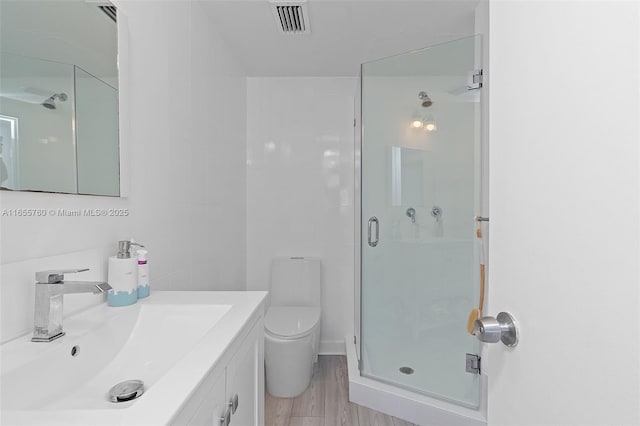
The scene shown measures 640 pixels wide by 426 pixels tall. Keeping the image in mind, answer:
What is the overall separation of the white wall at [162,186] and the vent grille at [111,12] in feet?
0.13

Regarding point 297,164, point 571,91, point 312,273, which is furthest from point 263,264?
point 571,91

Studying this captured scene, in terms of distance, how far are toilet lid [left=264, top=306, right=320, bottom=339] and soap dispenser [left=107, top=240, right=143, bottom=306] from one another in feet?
4.10

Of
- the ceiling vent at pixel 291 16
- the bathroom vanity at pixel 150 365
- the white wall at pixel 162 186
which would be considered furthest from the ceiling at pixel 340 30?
the bathroom vanity at pixel 150 365

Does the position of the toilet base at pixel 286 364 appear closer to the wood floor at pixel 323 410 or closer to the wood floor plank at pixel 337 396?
the wood floor at pixel 323 410

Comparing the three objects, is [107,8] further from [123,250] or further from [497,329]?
[497,329]

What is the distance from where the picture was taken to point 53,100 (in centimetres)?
93

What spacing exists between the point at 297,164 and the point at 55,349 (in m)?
2.32

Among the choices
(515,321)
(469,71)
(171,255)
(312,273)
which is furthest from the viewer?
(312,273)

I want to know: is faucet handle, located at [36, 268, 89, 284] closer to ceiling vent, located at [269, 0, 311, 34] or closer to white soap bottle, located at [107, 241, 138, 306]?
white soap bottle, located at [107, 241, 138, 306]

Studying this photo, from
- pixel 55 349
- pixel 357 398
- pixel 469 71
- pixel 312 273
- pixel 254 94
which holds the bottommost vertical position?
pixel 357 398

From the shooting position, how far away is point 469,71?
194 cm

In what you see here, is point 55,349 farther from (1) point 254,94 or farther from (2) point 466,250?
(1) point 254,94

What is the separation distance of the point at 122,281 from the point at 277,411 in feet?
4.74

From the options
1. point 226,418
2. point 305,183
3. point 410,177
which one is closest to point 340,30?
point 410,177
